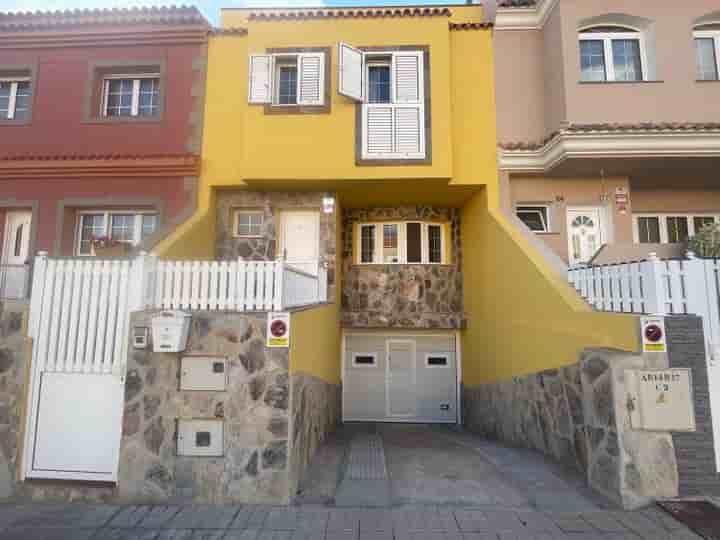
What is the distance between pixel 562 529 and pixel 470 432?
5.22m

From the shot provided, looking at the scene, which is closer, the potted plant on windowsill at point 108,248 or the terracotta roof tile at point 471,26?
the potted plant on windowsill at point 108,248

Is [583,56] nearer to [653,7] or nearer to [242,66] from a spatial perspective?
[653,7]

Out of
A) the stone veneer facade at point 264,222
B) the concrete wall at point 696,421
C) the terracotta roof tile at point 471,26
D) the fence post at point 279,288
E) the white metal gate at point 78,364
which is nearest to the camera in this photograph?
the concrete wall at point 696,421

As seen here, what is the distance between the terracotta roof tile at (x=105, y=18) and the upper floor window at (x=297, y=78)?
6.11ft

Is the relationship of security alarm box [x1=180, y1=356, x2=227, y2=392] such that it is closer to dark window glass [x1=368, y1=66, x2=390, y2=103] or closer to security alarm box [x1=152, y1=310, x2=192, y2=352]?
security alarm box [x1=152, y1=310, x2=192, y2=352]

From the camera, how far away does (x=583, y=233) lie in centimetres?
855

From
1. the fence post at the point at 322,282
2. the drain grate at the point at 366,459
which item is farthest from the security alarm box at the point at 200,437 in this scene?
the fence post at the point at 322,282

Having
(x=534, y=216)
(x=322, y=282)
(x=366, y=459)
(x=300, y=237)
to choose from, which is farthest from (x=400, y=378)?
(x=534, y=216)

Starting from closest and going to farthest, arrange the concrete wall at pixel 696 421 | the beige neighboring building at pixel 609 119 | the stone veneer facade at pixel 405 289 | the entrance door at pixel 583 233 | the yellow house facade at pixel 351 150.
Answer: the concrete wall at pixel 696 421, the beige neighboring building at pixel 609 119, the yellow house facade at pixel 351 150, the entrance door at pixel 583 233, the stone veneer facade at pixel 405 289

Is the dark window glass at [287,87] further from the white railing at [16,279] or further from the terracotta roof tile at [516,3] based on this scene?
the white railing at [16,279]

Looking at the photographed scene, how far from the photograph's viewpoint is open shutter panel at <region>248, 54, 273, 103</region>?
26.5 feet

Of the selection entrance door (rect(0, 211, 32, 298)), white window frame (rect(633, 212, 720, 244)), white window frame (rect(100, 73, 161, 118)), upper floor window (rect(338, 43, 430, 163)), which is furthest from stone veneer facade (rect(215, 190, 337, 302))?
white window frame (rect(633, 212, 720, 244))

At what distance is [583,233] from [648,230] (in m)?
1.89

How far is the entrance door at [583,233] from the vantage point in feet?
27.9
